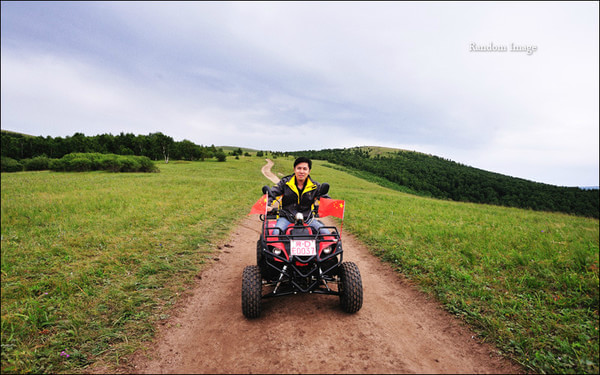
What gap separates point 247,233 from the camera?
28.5 ft

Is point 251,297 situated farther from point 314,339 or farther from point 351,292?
point 351,292

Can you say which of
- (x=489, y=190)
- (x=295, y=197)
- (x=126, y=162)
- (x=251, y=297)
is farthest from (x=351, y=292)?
(x=489, y=190)

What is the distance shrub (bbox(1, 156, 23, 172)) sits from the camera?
193 cm

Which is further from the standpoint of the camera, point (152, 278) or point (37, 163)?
point (152, 278)

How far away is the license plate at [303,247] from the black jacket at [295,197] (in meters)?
1.11

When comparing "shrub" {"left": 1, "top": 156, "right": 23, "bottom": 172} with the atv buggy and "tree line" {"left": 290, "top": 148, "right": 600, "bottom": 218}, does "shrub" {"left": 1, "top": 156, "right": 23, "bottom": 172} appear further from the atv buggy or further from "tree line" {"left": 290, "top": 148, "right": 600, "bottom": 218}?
"tree line" {"left": 290, "top": 148, "right": 600, "bottom": 218}

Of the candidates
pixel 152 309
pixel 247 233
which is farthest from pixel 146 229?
pixel 152 309

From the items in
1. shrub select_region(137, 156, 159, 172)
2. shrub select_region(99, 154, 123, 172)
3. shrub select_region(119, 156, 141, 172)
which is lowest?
shrub select_region(99, 154, 123, 172)

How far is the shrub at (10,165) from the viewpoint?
1928mm

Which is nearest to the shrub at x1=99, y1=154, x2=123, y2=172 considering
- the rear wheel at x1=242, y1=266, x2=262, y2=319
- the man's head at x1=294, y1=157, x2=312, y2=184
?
the rear wheel at x1=242, y1=266, x2=262, y2=319

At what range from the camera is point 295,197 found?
475 cm

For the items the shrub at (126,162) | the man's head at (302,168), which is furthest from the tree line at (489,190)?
the shrub at (126,162)

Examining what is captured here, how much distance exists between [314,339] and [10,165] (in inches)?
142

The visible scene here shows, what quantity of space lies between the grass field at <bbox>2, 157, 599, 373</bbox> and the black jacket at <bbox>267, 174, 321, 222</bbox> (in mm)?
2510
